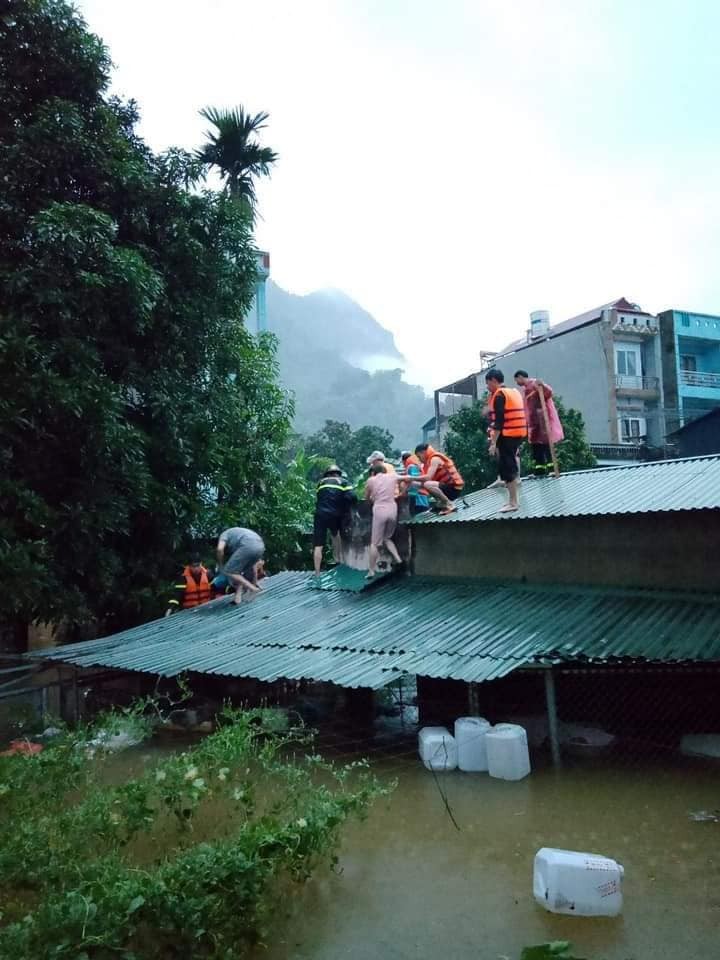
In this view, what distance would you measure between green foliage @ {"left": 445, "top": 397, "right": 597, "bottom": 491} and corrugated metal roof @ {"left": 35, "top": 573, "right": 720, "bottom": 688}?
42.2 feet

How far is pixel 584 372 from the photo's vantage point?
91.9ft

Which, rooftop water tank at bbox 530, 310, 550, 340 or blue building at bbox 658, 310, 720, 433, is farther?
rooftop water tank at bbox 530, 310, 550, 340

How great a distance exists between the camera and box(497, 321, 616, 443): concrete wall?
27422mm

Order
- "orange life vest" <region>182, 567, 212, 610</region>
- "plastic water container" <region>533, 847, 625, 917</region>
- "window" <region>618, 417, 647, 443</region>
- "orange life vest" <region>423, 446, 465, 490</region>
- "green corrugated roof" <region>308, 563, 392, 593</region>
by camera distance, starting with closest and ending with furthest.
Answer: "plastic water container" <region>533, 847, 625, 917</region>, "green corrugated roof" <region>308, 563, 392, 593</region>, "orange life vest" <region>423, 446, 465, 490</region>, "orange life vest" <region>182, 567, 212, 610</region>, "window" <region>618, 417, 647, 443</region>

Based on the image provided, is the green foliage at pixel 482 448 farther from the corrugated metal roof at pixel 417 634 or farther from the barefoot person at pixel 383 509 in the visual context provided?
the corrugated metal roof at pixel 417 634

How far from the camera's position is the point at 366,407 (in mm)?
87188

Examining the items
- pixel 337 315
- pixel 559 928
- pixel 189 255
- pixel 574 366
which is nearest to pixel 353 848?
pixel 559 928

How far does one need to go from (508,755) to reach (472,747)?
0.43 meters

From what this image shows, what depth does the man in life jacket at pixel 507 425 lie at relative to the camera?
9.49m

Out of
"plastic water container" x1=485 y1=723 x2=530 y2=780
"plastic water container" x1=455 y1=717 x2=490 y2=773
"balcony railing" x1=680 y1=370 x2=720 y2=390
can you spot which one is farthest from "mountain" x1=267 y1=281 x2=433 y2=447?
"plastic water container" x1=485 y1=723 x2=530 y2=780

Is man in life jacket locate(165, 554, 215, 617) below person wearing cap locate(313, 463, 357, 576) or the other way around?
below

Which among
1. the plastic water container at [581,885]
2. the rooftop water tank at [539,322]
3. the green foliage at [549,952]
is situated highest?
the rooftop water tank at [539,322]

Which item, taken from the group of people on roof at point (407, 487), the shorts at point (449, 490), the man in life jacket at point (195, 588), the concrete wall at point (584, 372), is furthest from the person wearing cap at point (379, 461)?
the concrete wall at point (584, 372)

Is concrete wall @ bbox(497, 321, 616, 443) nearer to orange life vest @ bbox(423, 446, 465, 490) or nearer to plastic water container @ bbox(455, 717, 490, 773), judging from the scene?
orange life vest @ bbox(423, 446, 465, 490)
